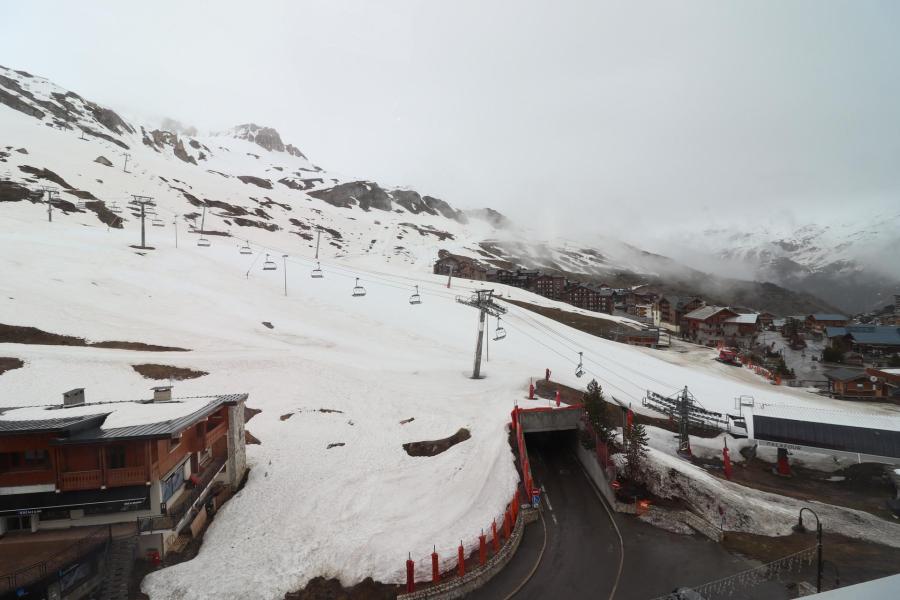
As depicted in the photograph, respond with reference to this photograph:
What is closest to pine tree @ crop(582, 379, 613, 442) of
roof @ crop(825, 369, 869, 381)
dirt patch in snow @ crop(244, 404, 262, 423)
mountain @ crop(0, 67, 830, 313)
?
dirt patch in snow @ crop(244, 404, 262, 423)

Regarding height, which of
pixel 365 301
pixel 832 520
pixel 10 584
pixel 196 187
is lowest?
pixel 832 520

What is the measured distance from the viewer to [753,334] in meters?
91.8

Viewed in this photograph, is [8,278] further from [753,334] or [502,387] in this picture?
[753,334]

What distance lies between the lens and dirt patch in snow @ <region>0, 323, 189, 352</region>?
A: 34.1m

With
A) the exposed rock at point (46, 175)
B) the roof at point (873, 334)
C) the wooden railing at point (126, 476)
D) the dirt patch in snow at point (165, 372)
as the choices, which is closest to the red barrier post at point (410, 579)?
the wooden railing at point (126, 476)

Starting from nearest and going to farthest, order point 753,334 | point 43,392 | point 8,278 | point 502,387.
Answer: point 43,392 < point 502,387 < point 8,278 < point 753,334

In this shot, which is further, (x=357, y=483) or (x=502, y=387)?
(x=502, y=387)

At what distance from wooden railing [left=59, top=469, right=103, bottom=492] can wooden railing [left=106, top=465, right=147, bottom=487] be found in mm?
363

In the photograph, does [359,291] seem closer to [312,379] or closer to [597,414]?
[312,379]

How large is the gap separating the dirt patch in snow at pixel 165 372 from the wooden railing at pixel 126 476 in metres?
16.7

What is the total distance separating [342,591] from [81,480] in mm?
11550

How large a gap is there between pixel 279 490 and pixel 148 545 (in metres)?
6.43

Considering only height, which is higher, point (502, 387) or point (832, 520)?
point (502, 387)

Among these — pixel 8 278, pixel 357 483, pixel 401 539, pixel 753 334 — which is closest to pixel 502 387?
pixel 357 483
